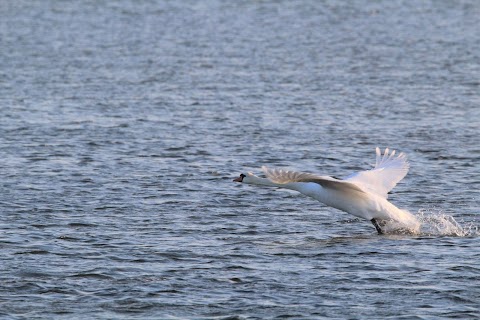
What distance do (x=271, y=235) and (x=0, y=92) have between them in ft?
43.6

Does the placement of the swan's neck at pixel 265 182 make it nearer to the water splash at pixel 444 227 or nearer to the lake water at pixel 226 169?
the lake water at pixel 226 169

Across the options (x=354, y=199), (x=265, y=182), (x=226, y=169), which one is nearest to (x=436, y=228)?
(x=354, y=199)

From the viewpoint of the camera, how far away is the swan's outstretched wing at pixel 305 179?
13039mm

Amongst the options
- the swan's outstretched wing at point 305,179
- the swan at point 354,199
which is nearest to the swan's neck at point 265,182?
the swan at point 354,199

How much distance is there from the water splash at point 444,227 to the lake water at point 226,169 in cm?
4

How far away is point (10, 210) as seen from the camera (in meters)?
14.9

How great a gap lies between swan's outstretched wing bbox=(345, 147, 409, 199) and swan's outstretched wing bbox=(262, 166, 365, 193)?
38 cm

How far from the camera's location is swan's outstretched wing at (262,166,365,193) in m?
13.0

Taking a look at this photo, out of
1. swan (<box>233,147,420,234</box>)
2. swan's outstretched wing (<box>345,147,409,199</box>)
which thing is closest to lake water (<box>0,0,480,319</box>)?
swan (<box>233,147,420,234</box>)

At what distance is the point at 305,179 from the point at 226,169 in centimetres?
462

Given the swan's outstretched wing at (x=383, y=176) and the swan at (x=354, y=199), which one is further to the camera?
the swan's outstretched wing at (x=383, y=176)

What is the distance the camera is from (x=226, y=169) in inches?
715

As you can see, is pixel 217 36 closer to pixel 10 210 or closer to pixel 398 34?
pixel 398 34

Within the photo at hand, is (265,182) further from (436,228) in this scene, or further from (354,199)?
(436,228)
